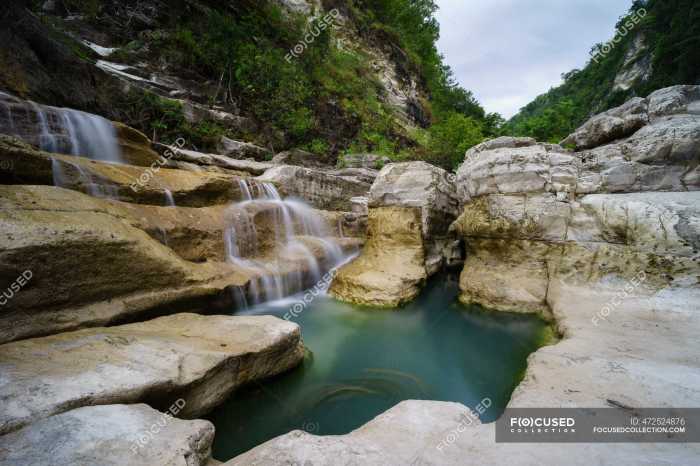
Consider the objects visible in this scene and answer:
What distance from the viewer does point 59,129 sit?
5.19 meters

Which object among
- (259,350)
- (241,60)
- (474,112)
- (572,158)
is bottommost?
(259,350)

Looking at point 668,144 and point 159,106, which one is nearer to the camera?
point 668,144

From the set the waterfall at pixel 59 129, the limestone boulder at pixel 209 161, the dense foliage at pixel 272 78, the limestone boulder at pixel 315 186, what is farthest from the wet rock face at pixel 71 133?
the limestone boulder at pixel 315 186

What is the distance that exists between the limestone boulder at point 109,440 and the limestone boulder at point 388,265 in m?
3.99

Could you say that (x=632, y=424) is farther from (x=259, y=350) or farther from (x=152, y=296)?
(x=152, y=296)

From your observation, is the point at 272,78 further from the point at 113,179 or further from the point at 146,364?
the point at 146,364

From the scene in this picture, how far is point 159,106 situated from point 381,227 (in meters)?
7.70

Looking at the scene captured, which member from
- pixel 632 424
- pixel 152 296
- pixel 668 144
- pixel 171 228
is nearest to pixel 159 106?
pixel 171 228

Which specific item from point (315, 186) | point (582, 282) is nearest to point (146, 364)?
point (582, 282)

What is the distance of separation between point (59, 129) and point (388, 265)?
6931 mm

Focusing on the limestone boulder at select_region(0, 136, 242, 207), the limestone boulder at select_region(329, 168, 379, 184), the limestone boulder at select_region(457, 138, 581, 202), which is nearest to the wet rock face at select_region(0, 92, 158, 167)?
the limestone boulder at select_region(0, 136, 242, 207)

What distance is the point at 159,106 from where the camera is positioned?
838 centimetres

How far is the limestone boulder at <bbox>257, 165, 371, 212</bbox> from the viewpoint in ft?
25.9

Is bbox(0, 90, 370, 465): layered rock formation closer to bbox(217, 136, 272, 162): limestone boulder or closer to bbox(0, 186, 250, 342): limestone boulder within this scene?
bbox(0, 186, 250, 342): limestone boulder
